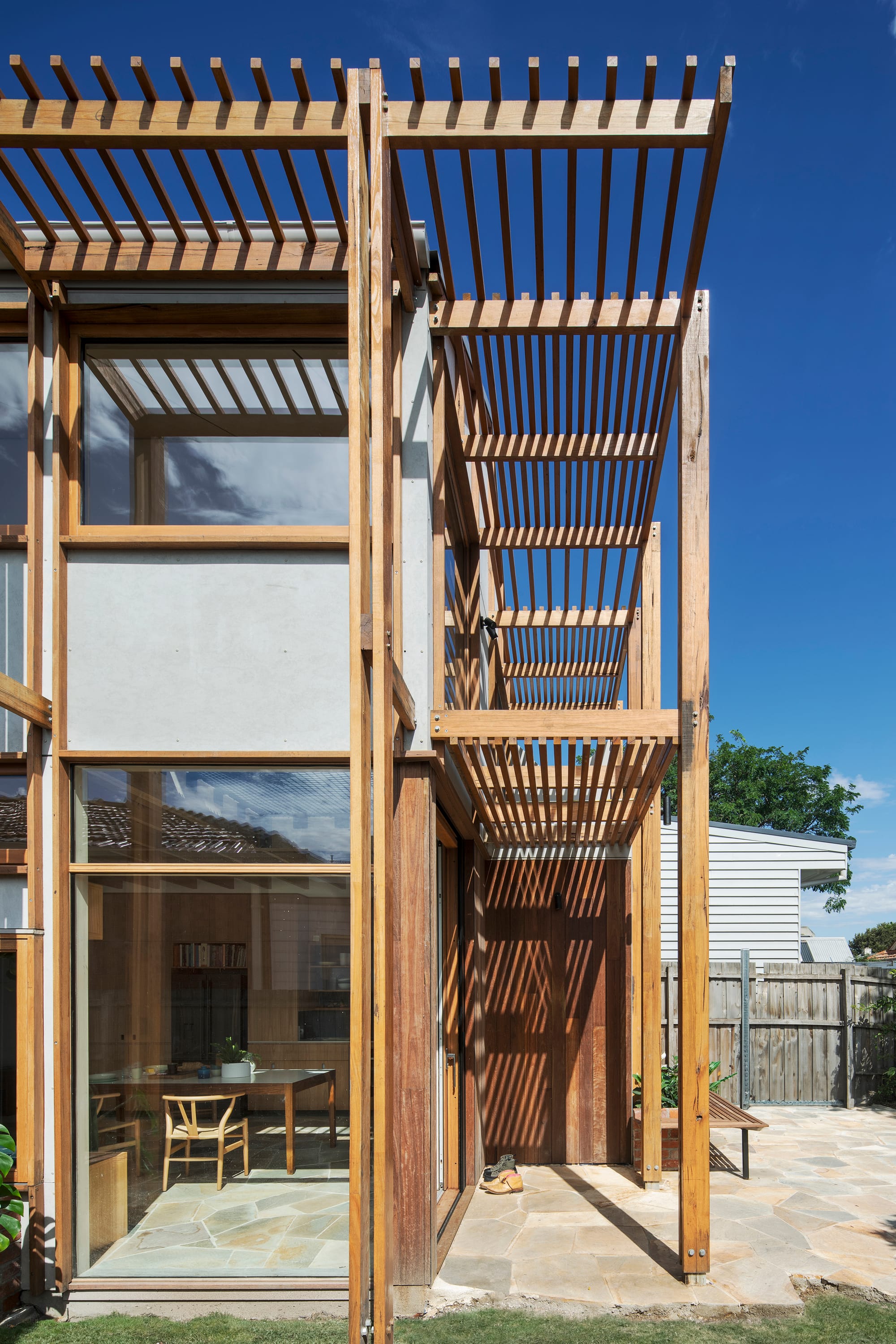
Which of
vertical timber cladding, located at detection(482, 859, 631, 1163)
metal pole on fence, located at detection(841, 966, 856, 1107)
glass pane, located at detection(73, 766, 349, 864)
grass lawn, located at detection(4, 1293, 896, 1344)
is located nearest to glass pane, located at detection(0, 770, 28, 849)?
glass pane, located at detection(73, 766, 349, 864)

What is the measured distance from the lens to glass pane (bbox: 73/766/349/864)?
19.4 feet

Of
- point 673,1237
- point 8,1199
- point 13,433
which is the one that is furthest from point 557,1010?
point 13,433

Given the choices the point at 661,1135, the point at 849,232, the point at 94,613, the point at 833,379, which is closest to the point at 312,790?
the point at 94,613

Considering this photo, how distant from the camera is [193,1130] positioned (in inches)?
226

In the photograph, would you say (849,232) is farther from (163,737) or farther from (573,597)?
(163,737)

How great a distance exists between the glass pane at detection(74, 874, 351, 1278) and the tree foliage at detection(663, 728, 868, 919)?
39.1m

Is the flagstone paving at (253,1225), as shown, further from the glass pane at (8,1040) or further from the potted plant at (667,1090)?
the potted plant at (667,1090)

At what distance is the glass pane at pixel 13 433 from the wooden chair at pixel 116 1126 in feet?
11.0

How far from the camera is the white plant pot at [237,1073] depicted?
18.9 feet

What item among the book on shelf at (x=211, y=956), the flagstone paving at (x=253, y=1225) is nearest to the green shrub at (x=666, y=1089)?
the flagstone paving at (x=253, y=1225)

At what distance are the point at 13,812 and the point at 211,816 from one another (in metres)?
1.09

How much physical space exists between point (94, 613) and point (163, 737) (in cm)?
83

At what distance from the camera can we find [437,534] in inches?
254

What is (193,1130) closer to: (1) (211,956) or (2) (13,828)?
(1) (211,956)
